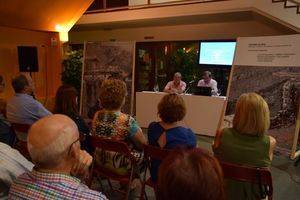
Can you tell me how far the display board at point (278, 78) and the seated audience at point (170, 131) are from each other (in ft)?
6.01

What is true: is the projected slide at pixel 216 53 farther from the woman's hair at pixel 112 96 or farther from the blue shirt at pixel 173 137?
the blue shirt at pixel 173 137

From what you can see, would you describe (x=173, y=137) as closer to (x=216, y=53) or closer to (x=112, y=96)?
(x=112, y=96)

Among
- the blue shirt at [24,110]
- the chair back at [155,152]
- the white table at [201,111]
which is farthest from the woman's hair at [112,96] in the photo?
the white table at [201,111]

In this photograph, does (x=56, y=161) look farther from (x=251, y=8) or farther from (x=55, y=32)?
(x=55, y=32)

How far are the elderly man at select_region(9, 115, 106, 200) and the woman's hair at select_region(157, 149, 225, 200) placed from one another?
45cm

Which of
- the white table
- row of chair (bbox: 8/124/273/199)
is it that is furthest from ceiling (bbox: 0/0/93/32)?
row of chair (bbox: 8/124/273/199)

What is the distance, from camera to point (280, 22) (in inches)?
220

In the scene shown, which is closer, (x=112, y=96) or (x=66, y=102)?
(x=112, y=96)

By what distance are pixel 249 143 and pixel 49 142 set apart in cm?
134

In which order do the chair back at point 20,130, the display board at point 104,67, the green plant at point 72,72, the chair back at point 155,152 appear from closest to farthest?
the chair back at point 155,152, the chair back at point 20,130, the display board at point 104,67, the green plant at point 72,72

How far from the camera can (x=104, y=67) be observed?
5.46m

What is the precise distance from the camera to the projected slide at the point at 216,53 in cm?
752

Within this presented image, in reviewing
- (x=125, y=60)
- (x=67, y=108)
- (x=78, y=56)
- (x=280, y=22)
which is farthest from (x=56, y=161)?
(x=78, y=56)

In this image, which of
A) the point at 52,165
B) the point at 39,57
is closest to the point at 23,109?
the point at 52,165
